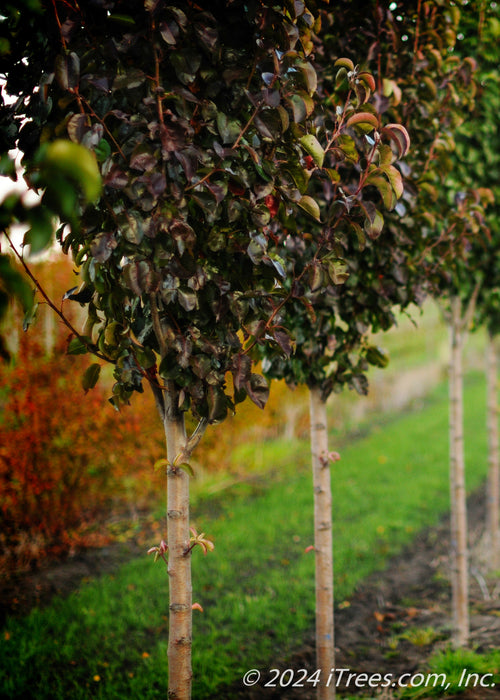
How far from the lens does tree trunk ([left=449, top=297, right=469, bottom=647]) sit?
3523mm

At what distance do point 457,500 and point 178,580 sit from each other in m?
2.62

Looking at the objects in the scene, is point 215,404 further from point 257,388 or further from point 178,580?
point 178,580

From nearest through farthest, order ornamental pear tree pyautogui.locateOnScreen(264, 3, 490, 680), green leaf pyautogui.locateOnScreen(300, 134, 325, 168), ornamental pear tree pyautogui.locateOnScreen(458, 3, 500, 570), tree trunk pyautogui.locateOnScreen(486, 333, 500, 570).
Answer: green leaf pyautogui.locateOnScreen(300, 134, 325, 168) → ornamental pear tree pyautogui.locateOnScreen(264, 3, 490, 680) → ornamental pear tree pyautogui.locateOnScreen(458, 3, 500, 570) → tree trunk pyautogui.locateOnScreen(486, 333, 500, 570)

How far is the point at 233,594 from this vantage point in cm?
425

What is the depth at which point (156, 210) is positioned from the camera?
4.93 feet

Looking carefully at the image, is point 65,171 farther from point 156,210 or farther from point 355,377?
point 355,377

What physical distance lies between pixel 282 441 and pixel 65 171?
8.82 m

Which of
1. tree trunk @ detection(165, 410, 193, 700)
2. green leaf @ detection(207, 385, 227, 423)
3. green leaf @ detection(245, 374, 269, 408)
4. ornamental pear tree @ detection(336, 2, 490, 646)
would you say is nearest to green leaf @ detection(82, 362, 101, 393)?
tree trunk @ detection(165, 410, 193, 700)

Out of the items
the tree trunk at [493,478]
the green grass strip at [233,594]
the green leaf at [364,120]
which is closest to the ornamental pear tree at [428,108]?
the green leaf at [364,120]

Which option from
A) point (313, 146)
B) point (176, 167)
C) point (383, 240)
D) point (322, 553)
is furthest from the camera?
point (322, 553)

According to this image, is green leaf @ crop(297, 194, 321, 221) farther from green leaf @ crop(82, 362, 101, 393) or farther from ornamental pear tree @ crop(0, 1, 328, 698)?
green leaf @ crop(82, 362, 101, 393)

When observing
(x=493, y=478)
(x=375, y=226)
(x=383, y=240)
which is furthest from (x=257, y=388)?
(x=493, y=478)

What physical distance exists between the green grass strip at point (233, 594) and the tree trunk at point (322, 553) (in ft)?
2.73

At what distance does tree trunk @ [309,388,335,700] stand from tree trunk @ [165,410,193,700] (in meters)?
0.95
